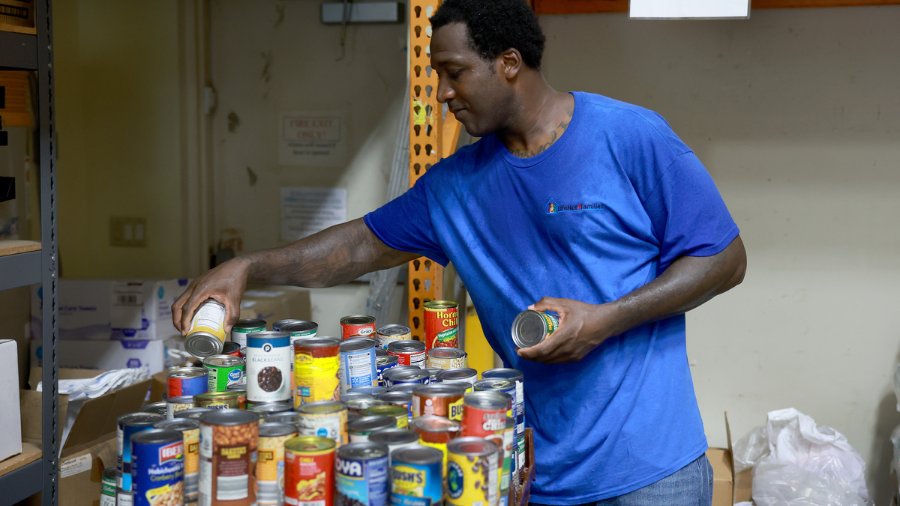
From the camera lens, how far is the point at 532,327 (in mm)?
1506

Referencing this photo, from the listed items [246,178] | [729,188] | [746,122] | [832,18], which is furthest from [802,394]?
[246,178]

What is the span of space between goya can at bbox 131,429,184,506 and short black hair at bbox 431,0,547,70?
1050 mm

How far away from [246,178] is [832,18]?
2.90 metres

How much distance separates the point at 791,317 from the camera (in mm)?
3480

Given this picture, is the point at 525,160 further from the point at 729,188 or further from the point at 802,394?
the point at 802,394

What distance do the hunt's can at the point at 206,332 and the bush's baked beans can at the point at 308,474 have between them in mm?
476

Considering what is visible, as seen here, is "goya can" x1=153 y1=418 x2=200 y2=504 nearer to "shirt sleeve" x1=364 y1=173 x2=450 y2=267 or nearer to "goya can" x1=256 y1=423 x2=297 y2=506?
"goya can" x1=256 y1=423 x2=297 y2=506

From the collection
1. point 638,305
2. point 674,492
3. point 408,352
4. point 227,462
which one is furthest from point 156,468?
point 674,492

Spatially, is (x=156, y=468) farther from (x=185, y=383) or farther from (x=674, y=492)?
(x=674, y=492)

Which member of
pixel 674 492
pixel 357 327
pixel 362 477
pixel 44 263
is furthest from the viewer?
pixel 44 263

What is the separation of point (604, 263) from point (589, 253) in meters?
0.04

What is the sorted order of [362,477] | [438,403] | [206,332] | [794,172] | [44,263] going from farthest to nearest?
[794,172] → [44,263] → [206,332] → [438,403] → [362,477]

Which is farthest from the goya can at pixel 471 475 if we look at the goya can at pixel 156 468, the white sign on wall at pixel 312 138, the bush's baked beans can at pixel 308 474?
the white sign on wall at pixel 312 138

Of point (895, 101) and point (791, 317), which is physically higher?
point (895, 101)
